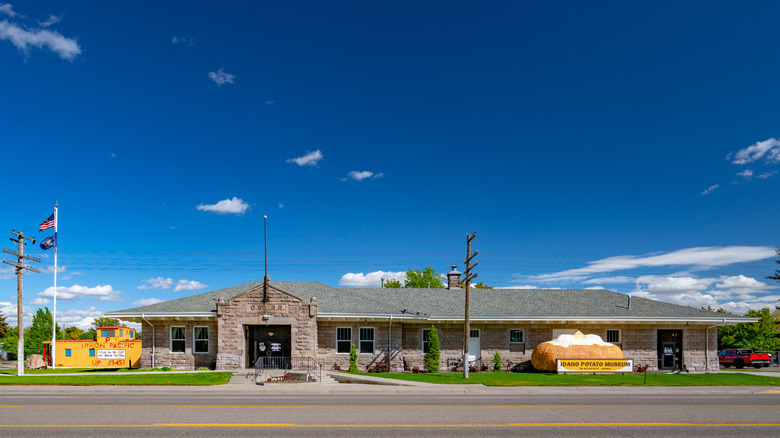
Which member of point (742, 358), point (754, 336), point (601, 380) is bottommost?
point (754, 336)

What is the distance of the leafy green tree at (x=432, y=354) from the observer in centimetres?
2989

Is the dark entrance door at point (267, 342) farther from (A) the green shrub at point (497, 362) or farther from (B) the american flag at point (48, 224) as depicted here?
(B) the american flag at point (48, 224)

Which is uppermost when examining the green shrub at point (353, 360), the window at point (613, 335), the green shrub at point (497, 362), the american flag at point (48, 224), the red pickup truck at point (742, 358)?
the american flag at point (48, 224)

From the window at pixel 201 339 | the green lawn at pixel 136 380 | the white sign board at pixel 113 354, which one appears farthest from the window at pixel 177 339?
the white sign board at pixel 113 354

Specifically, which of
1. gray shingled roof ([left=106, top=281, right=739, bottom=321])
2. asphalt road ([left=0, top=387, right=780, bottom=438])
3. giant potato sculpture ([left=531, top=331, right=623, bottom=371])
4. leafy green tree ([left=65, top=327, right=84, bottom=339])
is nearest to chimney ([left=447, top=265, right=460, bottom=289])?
gray shingled roof ([left=106, top=281, right=739, bottom=321])

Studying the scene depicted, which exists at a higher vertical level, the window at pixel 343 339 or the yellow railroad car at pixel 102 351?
the window at pixel 343 339

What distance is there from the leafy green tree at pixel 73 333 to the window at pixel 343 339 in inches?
3199

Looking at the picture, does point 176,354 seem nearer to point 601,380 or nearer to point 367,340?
point 367,340

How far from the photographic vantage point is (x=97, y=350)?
34969mm

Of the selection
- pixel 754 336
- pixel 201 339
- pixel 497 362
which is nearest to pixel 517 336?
pixel 497 362

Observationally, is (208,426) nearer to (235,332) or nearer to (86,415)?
(86,415)

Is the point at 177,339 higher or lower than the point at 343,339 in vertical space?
higher

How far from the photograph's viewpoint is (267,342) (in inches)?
1176

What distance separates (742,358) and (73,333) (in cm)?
10420
